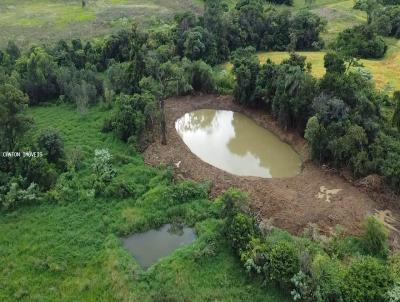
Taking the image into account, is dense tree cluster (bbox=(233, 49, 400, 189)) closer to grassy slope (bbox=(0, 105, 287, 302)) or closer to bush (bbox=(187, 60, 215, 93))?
bush (bbox=(187, 60, 215, 93))

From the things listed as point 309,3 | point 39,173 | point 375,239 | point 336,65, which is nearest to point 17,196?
point 39,173

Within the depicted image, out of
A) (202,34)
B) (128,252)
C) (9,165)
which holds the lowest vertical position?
(128,252)

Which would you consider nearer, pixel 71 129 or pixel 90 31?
pixel 71 129

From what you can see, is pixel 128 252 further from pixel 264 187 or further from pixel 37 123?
pixel 37 123

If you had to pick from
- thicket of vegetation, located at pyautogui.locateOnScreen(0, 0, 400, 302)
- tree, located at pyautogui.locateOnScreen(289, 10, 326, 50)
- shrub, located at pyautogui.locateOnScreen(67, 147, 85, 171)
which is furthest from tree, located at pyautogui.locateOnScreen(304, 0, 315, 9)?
shrub, located at pyautogui.locateOnScreen(67, 147, 85, 171)

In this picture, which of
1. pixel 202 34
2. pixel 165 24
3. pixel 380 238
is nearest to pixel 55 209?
pixel 380 238

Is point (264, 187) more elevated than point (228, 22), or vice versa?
point (228, 22)

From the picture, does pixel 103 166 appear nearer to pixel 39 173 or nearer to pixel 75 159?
pixel 75 159
